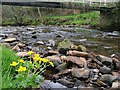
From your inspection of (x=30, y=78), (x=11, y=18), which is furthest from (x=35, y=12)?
(x=30, y=78)

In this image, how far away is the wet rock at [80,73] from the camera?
A: 5247 millimetres

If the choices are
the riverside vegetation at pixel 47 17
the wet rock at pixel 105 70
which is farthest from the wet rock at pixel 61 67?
the riverside vegetation at pixel 47 17

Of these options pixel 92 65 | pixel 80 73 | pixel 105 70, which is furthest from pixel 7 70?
pixel 92 65

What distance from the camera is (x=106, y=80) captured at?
507 cm

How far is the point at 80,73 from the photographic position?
17.4ft

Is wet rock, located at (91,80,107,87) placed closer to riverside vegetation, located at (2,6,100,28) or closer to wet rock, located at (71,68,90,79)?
wet rock, located at (71,68,90,79)

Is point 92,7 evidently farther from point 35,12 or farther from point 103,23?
point 35,12

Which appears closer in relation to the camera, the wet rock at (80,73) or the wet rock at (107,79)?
the wet rock at (107,79)

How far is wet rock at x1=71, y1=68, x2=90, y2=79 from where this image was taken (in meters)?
5.25

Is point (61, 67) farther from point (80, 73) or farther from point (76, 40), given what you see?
point (76, 40)

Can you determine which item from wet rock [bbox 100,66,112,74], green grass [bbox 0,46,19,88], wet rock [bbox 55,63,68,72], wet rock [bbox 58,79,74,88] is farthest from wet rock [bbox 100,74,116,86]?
green grass [bbox 0,46,19,88]

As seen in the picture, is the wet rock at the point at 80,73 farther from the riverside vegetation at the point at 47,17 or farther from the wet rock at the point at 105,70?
the riverside vegetation at the point at 47,17

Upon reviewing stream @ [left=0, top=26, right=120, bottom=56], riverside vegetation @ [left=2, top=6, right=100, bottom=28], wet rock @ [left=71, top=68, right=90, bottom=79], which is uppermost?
wet rock @ [left=71, top=68, right=90, bottom=79]

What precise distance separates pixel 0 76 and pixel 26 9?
88.3ft
